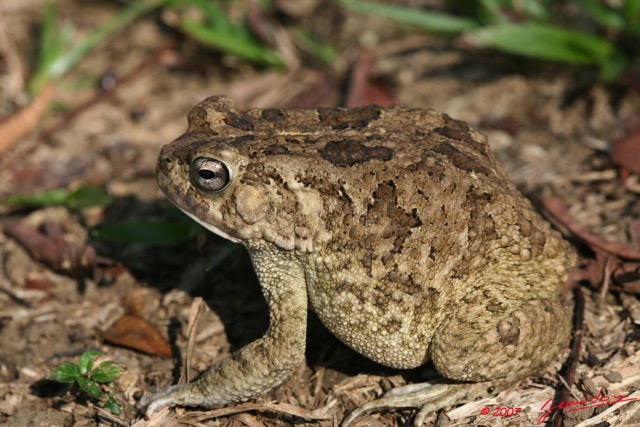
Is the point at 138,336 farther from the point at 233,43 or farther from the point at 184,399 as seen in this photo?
the point at 233,43

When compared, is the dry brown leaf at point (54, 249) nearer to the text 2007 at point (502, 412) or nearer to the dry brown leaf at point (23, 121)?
the dry brown leaf at point (23, 121)

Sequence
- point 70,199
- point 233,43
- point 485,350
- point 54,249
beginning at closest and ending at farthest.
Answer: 1. point 485,350
2. point 54,249
3. point 70,199
4. point 233,43

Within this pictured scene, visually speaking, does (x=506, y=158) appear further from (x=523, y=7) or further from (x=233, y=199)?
(x=233, y=199)

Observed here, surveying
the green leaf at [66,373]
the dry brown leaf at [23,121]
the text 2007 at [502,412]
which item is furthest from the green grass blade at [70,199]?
the text 2007 at [502,412]

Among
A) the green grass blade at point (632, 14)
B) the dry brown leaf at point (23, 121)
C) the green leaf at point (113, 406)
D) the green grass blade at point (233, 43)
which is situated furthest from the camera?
the green grass blade at point (233, 43)

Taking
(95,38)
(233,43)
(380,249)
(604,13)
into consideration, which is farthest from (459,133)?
(95,38)

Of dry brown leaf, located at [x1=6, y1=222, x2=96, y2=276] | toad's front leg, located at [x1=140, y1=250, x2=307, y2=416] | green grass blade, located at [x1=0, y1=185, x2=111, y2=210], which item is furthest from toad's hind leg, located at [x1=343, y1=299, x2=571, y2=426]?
green grass blade, located at [x1=0, y1=185, x2=111, y2=210]
